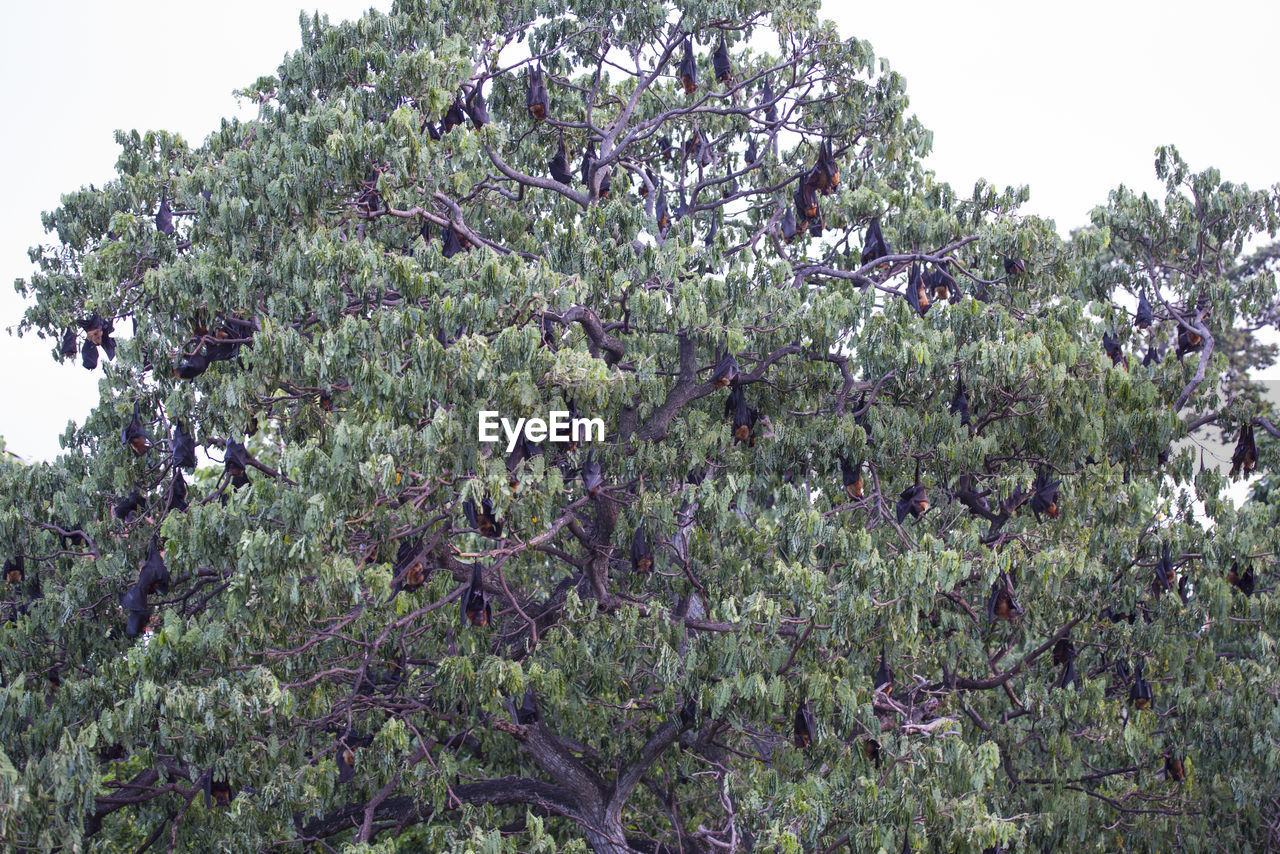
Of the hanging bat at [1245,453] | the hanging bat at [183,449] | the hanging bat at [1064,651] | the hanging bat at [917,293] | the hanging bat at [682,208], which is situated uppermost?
the hanging bat at [682,208]

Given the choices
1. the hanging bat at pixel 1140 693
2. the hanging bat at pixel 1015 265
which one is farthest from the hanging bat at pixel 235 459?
the hanging bat at pixel 1140 693

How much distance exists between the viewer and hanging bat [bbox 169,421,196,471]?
24.8 feet

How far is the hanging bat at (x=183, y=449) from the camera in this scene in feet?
24.8

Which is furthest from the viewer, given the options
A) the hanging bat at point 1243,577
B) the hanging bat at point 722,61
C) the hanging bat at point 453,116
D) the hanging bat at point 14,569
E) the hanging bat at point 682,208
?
the hanging bat at point 682,208

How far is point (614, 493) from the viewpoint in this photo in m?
8.08

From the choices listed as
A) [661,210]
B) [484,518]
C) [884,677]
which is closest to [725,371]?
[661,210]

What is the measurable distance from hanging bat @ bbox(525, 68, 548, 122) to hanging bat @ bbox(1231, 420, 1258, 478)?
555cm

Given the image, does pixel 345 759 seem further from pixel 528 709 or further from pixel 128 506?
pixel 128 506

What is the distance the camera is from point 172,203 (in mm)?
9359

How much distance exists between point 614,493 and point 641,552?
1.58ft

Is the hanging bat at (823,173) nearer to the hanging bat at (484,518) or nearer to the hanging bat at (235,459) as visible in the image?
the hanging bat at (484,518)

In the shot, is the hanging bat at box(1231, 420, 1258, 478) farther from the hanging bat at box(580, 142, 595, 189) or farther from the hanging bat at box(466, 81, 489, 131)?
the hanging bat at box(466, 81, 489, 131)

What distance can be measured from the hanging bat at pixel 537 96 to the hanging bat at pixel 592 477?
9.79 feet

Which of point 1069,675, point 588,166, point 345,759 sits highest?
point 588,166
